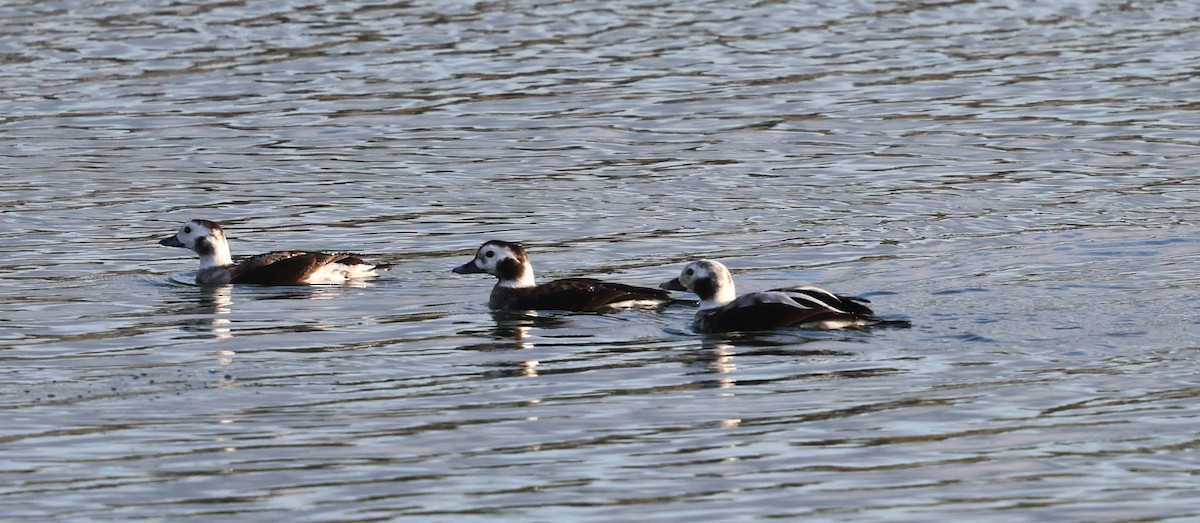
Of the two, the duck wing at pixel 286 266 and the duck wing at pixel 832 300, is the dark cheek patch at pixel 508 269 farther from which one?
the duck wing at pixel 832 300

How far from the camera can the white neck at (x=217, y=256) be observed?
58.5 ft

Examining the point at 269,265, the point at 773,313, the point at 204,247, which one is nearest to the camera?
the point at 773,313

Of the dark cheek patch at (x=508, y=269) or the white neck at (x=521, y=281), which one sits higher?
the dark cheek patch at (x=508, y=269)

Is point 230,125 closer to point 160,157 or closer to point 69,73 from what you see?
point 160,157

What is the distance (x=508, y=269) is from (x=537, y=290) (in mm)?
434

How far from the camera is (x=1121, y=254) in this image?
17.5 m

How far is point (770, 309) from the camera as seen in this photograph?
48.4 ft

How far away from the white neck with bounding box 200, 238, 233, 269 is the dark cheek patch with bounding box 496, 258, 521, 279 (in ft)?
8.65

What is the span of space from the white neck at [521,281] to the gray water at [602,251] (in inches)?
12.3

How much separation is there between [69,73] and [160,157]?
19.5ft

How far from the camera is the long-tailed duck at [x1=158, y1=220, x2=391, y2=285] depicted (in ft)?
55.9

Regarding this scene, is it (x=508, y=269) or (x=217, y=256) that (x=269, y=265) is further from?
(x=508, y=269)

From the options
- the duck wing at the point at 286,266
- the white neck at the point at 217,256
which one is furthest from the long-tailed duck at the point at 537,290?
the white neck at the point at 217,256

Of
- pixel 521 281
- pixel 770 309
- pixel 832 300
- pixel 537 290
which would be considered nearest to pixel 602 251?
pixel 521 281
